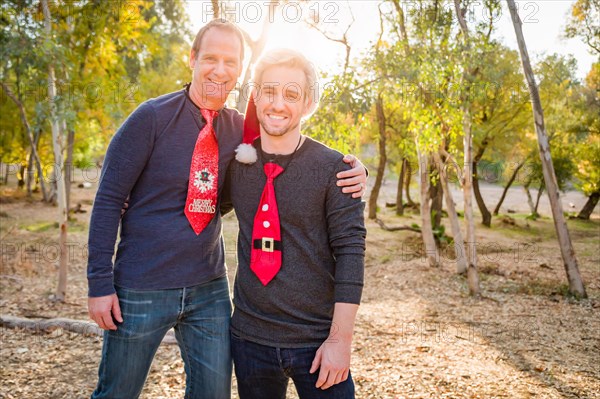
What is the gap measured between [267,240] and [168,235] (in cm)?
47

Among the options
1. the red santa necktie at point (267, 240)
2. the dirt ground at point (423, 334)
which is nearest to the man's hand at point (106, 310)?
the red santa necktie at point (267, 240)

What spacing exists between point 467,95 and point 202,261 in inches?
244

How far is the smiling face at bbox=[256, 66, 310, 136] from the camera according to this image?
210 cm

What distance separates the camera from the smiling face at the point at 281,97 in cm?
210

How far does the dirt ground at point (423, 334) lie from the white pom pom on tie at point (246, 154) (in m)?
2.58

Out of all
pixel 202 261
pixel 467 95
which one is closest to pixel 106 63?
pixel 467 95

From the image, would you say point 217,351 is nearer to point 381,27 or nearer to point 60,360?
point 60,360

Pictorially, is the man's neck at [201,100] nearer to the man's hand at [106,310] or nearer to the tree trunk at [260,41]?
the man's hand at [106,310]

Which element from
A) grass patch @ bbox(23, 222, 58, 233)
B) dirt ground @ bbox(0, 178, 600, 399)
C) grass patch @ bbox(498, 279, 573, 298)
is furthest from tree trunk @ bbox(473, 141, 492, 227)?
grass patch @ bbox(23, 222, 58, 233)

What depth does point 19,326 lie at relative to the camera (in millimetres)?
5281

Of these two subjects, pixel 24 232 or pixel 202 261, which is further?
pixel 24 232

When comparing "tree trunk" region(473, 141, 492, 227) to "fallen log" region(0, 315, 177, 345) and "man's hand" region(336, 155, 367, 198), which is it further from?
"man's hand" region(336, 155, 367, 198)

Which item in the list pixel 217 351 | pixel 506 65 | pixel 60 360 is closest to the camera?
pixel 217 351

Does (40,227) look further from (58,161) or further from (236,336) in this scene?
(236,336)
